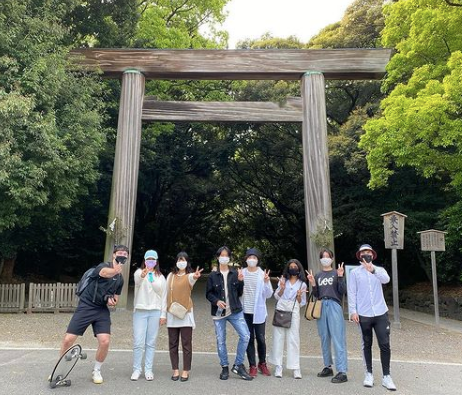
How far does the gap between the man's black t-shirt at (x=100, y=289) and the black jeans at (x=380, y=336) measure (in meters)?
2.81

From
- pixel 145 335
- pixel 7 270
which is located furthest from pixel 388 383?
pixel 7 270

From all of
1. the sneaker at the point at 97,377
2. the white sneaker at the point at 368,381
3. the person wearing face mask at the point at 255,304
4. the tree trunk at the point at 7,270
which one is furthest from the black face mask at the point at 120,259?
the tree trunk at the point at 7,270

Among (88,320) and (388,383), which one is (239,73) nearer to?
(88,320)

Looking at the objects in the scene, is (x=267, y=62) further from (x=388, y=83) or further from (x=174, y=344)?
(x=174, y=344)

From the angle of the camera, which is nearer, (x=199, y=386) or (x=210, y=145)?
(x=199, y=386)

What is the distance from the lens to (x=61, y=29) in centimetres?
988

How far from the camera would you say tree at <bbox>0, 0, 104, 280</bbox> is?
7859mm

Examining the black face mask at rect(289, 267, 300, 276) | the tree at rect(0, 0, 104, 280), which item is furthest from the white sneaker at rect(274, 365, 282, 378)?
the tree at rect(0, 0, 104, 280)

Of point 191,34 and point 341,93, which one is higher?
point 191,34

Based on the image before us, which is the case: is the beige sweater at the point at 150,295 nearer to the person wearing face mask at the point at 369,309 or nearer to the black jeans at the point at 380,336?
the person wearing face mask at the point at 369,309

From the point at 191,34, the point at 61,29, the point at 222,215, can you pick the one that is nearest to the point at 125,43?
the point at 61,29

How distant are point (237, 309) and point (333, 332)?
119cm

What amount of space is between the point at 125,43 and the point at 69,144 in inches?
222

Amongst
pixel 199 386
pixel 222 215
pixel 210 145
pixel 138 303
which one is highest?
pixel 210 145
